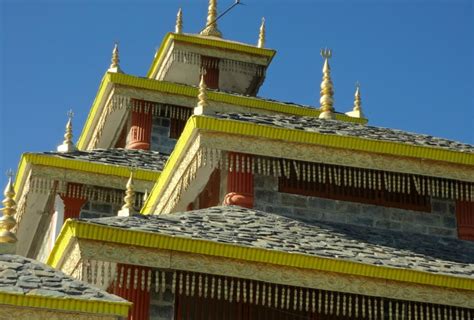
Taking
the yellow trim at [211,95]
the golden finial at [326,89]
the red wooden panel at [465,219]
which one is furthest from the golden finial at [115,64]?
the red wooden panel at [465,219]

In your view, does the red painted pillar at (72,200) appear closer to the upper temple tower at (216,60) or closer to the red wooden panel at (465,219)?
the upper temple tower at (216,60)

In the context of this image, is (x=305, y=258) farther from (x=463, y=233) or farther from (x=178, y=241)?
(x=463, y=233)

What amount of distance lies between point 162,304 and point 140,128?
11.0 metres

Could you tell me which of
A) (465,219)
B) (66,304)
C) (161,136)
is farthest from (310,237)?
(161,136)

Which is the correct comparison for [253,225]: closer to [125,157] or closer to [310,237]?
[310,237]

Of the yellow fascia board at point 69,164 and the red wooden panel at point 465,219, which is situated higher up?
the yellow fascia board at point 69,164

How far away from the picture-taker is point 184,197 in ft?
66.9

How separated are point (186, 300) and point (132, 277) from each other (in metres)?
0.98

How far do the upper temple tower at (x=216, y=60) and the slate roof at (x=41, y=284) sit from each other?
613 inches

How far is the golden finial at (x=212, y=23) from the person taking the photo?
30875 mm

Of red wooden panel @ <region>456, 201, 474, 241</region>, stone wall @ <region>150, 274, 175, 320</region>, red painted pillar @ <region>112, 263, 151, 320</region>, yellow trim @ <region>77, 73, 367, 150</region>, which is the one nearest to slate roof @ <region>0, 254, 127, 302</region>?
red painted pillar @ <region>112, 263, 151, 320</region>

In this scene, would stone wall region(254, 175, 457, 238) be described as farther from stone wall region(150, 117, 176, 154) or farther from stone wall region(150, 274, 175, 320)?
stone wall region(150, 117, 176, 154)

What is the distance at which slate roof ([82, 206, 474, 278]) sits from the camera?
16.6 meters

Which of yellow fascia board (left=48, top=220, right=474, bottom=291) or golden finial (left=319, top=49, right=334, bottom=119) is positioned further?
golden finial (left=319, top=49, right=334, bottom=119)
